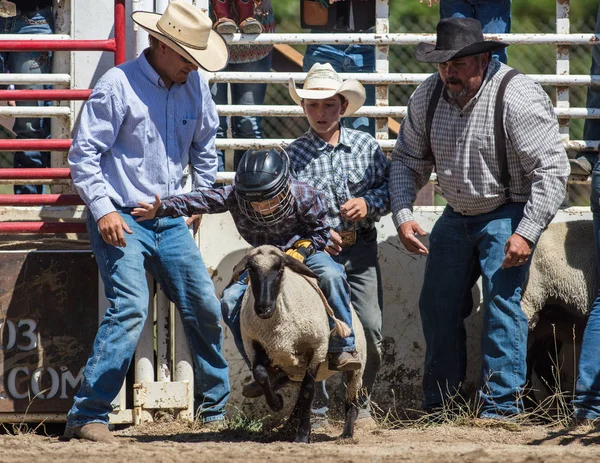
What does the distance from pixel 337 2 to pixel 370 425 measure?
10.2 feet

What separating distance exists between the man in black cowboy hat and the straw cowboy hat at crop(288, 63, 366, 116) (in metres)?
0.39

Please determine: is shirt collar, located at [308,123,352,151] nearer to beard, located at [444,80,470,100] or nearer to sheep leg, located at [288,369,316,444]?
beard, located at [444,80,470,100]

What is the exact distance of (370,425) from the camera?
6.95 metres

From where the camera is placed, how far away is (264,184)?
6.08 meters

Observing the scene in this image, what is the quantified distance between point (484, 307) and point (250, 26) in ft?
8.40

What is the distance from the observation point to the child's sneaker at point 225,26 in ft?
24.7

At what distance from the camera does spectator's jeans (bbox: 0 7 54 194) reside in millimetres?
7613

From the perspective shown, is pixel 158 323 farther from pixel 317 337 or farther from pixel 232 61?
pixel 232 61

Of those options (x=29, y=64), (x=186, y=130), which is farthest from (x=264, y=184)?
(x=29, y=64)

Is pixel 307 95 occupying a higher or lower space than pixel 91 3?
lower

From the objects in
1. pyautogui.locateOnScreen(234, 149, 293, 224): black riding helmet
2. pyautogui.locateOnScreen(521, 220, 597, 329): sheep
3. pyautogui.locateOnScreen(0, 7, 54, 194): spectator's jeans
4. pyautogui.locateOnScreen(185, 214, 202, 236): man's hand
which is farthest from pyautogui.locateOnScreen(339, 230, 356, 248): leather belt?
pyautogui.locateOnScreen(0, 7, 54, 194): spectator's jeans

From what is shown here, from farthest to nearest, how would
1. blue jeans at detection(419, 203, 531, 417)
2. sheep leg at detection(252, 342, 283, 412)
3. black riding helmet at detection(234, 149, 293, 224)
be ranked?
blue jeans at detection(419, 203, 531, 417)
black riding helmet at detection(234, 149, 293, 224)
sheep leg at detection(252, 342, 283, 412)

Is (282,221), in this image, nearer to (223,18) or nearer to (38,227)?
(38,227)


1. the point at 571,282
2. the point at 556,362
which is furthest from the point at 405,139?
the point at 556,362
